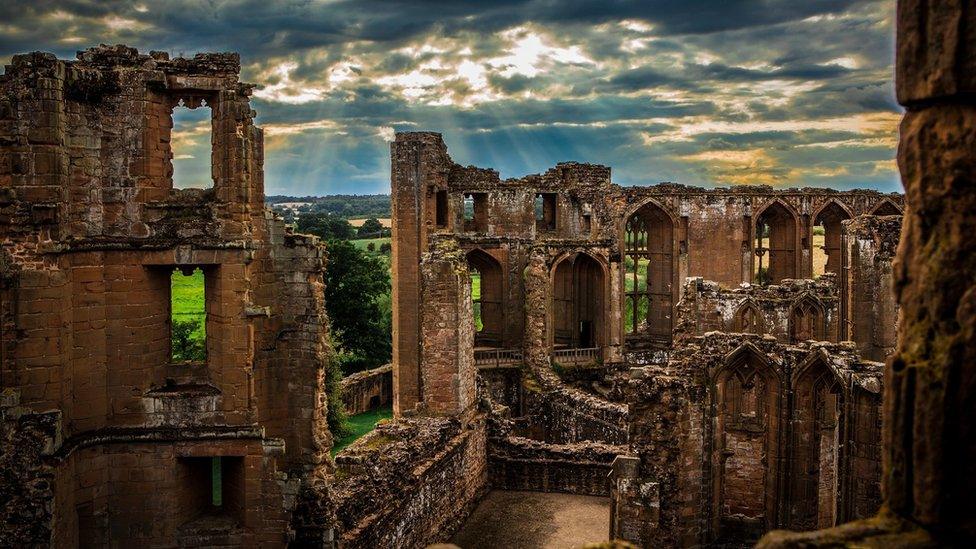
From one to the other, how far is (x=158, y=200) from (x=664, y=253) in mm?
25936

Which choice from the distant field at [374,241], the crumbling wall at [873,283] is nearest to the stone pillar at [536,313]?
the crumbling wall at [873,283]

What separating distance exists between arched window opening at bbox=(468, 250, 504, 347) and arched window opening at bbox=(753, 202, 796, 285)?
12013 millimetres

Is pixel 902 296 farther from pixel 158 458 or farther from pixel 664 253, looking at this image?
pixel 664 253

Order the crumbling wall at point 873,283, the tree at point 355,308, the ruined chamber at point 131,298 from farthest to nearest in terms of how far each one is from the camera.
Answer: the tree at point 355,308 < the crumbling wall at point 873,283 < the ruined chamber at point 131,298

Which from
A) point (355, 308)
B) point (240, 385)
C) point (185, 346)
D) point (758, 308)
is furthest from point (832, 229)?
point (240, 385)

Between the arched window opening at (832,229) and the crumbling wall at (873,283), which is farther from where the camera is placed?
the arched window opening at (832,229)

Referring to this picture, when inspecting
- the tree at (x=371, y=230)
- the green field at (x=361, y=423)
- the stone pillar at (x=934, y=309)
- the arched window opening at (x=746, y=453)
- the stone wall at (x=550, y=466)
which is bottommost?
the green field at (x=361, y=423)

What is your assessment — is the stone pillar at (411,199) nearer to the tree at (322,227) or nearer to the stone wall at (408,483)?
the stone wall at (408,483)

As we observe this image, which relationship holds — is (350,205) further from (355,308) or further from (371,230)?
(355,308)

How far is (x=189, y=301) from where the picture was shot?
149 ft

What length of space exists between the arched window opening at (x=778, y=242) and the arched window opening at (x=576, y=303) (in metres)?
8.42

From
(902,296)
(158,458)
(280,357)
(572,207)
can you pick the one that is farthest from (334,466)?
(572,207)

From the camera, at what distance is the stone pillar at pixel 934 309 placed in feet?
9.36

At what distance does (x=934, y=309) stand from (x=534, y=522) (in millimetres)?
15495
